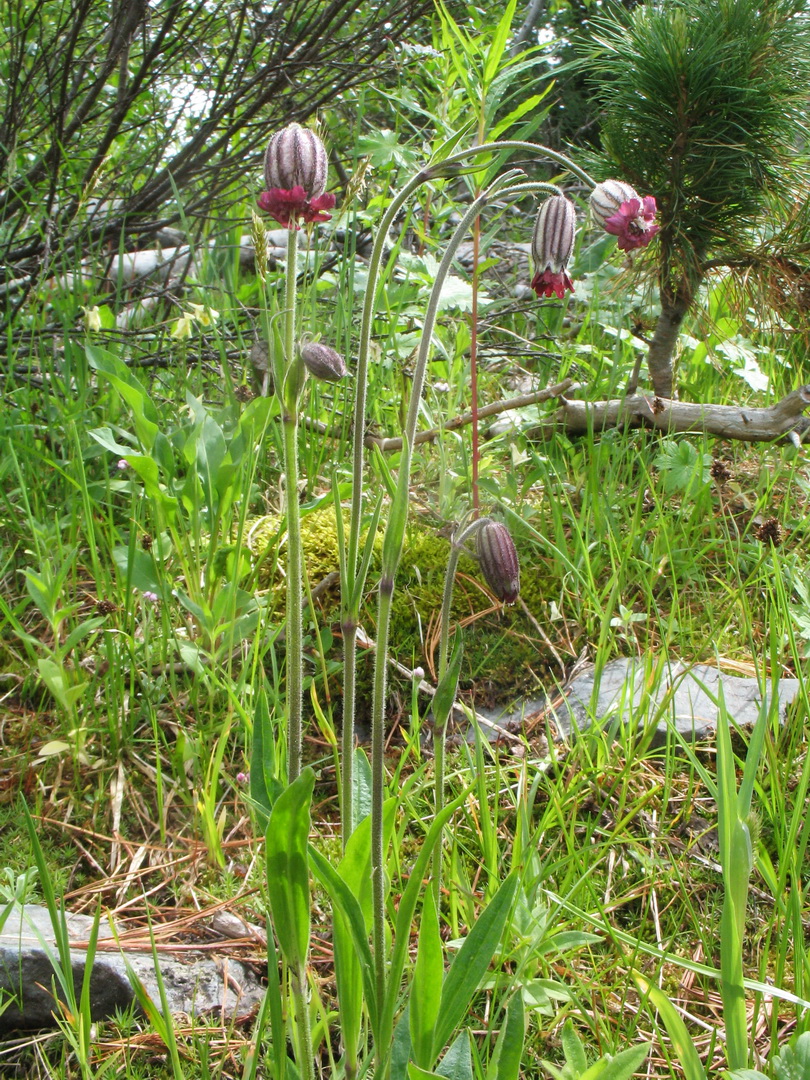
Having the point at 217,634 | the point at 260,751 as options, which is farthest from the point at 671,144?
the point at 260,751

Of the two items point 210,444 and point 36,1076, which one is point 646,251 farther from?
point 36,1076

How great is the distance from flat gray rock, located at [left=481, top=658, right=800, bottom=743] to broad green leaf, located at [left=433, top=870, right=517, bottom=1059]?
0.65 metres

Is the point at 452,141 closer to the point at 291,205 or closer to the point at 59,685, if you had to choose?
the point at 291,205

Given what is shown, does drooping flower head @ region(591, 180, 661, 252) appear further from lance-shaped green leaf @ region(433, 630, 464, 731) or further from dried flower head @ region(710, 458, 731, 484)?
dried flower head @ region(710, 458, 731, 484)

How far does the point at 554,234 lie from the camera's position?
1.30 metres

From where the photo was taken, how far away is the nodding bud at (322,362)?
3.68ft

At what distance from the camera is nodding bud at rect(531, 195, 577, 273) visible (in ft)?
4.19

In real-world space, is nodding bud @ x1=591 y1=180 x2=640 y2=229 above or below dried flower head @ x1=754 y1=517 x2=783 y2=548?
above

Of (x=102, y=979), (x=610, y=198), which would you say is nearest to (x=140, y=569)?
(x=102, y=979)

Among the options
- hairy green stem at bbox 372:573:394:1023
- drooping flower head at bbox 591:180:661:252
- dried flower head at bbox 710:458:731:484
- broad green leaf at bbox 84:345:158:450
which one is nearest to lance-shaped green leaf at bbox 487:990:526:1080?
hairy green stem at bbox 372:573:394:1023

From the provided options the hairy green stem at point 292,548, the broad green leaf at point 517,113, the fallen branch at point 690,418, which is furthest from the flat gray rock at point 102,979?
the broad green leaf at point 517,113

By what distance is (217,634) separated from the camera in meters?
1.68

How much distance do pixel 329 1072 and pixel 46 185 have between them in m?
3.38

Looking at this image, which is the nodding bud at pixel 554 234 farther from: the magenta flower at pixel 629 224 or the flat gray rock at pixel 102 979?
the flat gray rock at pixel 102 979
